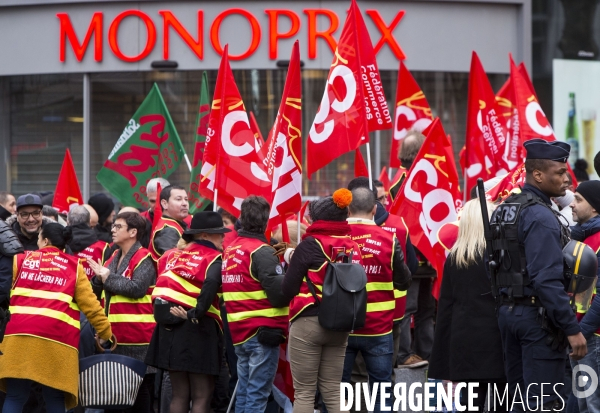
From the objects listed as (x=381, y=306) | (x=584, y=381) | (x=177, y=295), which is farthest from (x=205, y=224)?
(x=584, y=381)

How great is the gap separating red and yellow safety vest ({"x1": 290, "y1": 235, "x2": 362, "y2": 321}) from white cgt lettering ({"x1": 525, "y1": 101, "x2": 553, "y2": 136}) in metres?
4.87

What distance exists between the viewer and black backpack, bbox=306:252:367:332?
672 centimetres

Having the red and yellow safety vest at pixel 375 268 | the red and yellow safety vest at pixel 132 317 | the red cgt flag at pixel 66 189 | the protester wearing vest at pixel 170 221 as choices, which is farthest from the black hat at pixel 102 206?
the red and yellow safety vest at pixel 375 268

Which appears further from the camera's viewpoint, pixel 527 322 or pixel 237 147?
pixel 237 147

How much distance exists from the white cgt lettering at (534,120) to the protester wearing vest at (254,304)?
187 inches

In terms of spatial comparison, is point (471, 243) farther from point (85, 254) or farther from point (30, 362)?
point (85, 254)

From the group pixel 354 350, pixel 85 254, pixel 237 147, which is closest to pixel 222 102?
pixel 237 147

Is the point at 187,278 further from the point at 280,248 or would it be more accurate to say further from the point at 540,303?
the point at 540,303

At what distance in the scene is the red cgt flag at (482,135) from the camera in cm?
1088

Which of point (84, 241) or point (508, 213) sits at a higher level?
point (508, 213)

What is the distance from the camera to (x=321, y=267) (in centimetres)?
684

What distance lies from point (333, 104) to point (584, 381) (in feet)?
10.7

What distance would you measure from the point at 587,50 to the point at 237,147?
Answer: 10896 millimetres

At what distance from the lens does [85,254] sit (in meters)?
9.05
